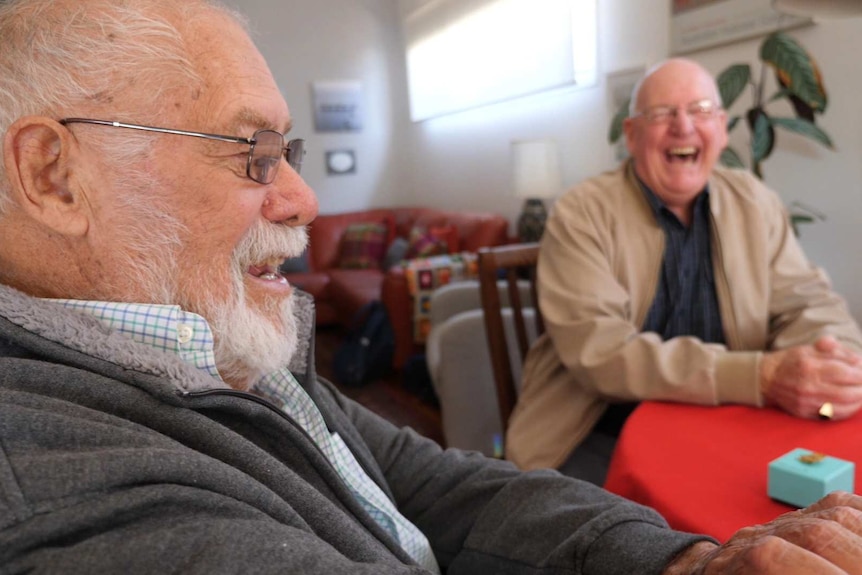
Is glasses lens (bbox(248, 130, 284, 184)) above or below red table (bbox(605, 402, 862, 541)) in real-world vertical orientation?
above

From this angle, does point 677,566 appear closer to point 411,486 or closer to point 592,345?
point 411,486

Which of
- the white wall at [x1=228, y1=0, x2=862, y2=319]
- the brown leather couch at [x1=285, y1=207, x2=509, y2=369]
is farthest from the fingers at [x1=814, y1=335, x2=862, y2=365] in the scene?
the brown leather couch at [x1=285, y1=207, x2=509, y2=369]

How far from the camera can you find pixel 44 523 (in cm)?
45

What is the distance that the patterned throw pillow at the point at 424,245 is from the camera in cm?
500

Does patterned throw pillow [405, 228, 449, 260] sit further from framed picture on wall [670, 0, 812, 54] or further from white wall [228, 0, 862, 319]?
framed picture on wall [670, 0, 812, 54]

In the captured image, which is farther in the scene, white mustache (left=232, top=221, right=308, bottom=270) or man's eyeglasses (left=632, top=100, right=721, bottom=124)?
man's eyeglasses (left=632, top=100, right=721, bottom=124)

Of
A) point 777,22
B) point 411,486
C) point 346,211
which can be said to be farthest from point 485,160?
point 411,486

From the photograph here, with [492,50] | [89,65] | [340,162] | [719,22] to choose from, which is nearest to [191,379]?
[89,65]

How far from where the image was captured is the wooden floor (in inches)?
136

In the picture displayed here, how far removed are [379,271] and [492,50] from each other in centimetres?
214

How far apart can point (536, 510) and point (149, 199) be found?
64 centimetres

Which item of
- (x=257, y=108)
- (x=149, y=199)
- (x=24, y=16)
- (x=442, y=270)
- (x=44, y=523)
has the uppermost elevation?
(x=24, y=16)

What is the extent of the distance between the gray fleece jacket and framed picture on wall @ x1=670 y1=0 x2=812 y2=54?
2.50 meters

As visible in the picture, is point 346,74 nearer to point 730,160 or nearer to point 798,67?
point 730,160
